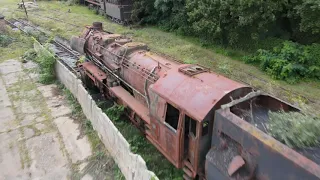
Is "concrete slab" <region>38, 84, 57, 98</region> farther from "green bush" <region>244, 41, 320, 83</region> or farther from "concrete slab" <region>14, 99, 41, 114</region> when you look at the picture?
"green bush" <region>244, 41, 320, 83</region>

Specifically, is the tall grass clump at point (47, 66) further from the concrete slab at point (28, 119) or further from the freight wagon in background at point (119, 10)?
the freight wagon in background at point (119, 10)

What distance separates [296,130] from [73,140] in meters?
7.49

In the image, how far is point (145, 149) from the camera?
8.30 m

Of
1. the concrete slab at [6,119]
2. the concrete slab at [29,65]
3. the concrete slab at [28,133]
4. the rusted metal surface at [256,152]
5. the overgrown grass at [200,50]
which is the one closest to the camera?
the rusted metal surface at [256,152]

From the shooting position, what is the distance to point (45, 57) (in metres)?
13.7

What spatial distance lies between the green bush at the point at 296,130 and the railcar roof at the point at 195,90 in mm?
1225

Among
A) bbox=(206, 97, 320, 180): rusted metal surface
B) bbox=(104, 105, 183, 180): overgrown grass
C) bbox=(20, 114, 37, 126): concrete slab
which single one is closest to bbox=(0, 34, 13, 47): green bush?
bbox=(20, 114, 37, 126): concrete slab

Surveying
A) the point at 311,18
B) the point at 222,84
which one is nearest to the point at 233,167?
the point at 222,84

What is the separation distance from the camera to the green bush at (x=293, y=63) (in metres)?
14.4

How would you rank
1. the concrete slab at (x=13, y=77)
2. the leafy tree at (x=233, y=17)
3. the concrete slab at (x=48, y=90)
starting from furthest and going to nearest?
the leafy tree at (x=233, y=17)
the concrete slab at (x=13, y=77)
the concrete slab at (x=48, y=90)

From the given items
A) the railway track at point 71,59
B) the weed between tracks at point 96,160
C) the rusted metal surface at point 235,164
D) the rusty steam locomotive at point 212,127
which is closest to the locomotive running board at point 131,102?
the rusty steam locomotive at point 212,127

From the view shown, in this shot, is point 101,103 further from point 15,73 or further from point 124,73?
point 15,73

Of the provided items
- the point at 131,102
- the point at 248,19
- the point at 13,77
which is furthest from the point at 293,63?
the point at 13,77

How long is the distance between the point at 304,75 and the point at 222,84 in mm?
11249
